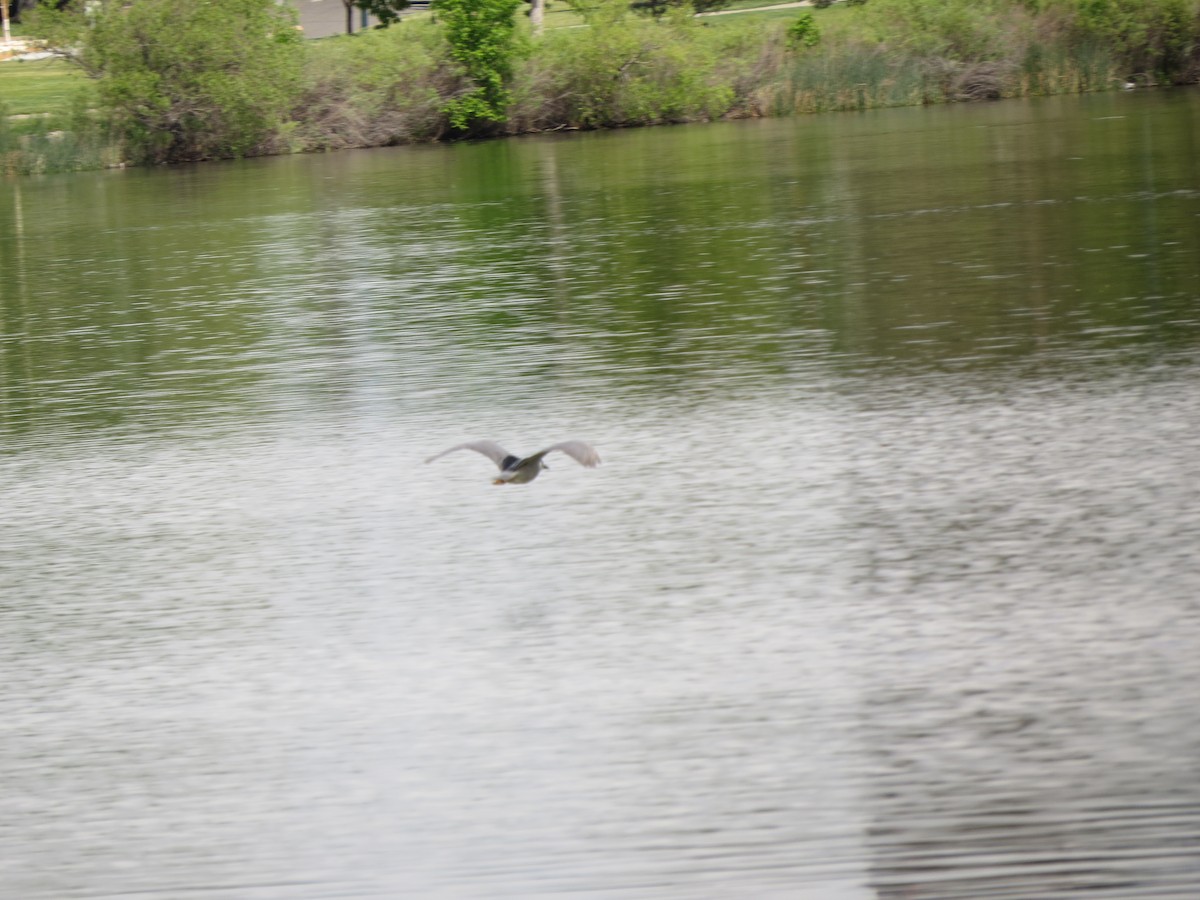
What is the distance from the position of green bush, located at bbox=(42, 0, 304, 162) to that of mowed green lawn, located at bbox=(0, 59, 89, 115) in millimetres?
1523

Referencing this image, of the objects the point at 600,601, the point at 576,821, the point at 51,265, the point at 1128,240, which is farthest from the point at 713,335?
the point at 51,265

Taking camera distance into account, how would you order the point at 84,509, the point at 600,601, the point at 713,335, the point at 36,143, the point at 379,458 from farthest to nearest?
the point at 36,143 → the point at 713,335 → the point at 379,458 → the point at 84,509 → the point at 600,601

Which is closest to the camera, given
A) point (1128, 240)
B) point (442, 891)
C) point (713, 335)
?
point (442, 891)

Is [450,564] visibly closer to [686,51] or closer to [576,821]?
[576,821]

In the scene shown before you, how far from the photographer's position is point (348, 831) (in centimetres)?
570

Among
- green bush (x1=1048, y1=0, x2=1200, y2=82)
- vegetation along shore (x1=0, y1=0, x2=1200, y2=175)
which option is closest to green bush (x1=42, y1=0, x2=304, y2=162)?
vegetation along shore (x1=0, y1=0, x2=1200, y2=175)

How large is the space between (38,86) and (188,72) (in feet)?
41.9

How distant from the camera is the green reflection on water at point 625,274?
43.9 feet

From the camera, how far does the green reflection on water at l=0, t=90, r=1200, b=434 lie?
13367mm

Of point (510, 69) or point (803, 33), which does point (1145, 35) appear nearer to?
point (803, 33)

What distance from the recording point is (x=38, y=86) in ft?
185

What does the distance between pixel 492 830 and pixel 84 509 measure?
5125mm

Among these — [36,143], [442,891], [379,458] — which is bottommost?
[442,891]

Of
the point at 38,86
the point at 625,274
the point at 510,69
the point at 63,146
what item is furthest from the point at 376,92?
the point at 625,274
